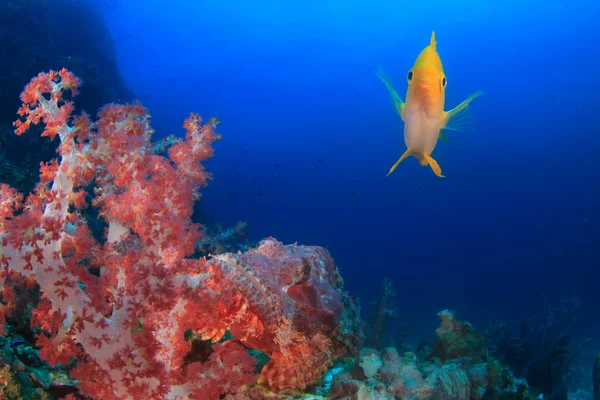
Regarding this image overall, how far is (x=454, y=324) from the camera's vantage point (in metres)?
5.09

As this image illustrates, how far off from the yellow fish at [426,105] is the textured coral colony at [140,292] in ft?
5.46

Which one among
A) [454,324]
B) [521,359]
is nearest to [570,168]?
[521,359]

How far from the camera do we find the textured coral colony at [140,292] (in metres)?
2.14

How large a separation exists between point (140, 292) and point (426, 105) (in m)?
2.69

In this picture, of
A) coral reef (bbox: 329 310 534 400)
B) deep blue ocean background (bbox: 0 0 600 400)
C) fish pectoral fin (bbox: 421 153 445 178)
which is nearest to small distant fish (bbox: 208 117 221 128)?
fish pectoral fin (bbox: 421 153 445 178)

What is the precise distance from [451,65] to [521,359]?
211ft

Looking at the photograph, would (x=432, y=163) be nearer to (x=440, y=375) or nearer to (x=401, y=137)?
(x=440, y=375)

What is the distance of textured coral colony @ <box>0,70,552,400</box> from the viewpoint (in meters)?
2.14

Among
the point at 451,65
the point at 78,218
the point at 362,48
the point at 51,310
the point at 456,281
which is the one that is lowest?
the point at 51,310

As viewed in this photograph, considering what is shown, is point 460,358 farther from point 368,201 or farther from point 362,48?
point 362,48

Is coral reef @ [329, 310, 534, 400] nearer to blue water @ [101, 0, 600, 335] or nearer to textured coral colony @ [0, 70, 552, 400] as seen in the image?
textured coral colony @ [0, 70, 552, 400]

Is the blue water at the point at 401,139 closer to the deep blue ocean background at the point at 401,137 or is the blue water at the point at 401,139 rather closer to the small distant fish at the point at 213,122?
the deep blue ocean background at the point at 401,137

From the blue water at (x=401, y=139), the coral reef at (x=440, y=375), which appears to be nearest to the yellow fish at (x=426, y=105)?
the coral reef at (x=440, y=375)

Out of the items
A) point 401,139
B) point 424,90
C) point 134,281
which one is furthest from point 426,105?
point 401,139
